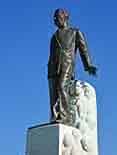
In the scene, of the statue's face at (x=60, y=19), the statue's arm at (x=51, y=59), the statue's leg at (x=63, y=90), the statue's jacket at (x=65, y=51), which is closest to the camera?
the statue's leg at (x=63, y=90)

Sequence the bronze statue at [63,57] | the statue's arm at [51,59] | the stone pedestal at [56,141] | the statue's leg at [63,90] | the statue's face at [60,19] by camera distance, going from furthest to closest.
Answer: the statue's face at [60,19] < the statue's arm at [51,59] < the bronze statue at [63,57] < the statue's leg at [63,90] < the stone pedestal at [56,141]

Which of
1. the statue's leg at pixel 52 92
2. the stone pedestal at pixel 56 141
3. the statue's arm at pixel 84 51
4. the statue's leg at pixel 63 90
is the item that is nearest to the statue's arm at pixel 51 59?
the statue's leg at pixel 52 92

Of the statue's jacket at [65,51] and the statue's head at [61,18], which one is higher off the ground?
the statue's head at [61,18]

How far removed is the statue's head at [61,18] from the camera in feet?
34.3

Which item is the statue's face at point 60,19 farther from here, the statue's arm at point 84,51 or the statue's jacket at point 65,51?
the statue's arm at point 84,51

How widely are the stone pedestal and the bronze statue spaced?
1.41 ft

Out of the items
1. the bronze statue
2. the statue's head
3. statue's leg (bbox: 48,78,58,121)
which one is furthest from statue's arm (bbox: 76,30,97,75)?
statue's leg (bbox: 48,78,58,121)

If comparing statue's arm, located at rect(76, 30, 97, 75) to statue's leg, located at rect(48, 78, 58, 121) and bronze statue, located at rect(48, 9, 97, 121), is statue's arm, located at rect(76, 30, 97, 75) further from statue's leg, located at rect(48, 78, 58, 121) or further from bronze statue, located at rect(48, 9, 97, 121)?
statue's leg, located at rect(48, 78, 58, 121)

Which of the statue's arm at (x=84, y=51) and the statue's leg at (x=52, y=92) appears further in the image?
the statue's arm at (x=84, y=51)

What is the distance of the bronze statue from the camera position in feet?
32.9

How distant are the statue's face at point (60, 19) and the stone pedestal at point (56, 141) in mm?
2377

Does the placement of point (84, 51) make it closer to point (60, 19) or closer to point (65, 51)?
point (65, 51)

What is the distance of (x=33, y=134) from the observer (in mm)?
9664

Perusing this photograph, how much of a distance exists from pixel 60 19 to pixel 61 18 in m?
0.04
